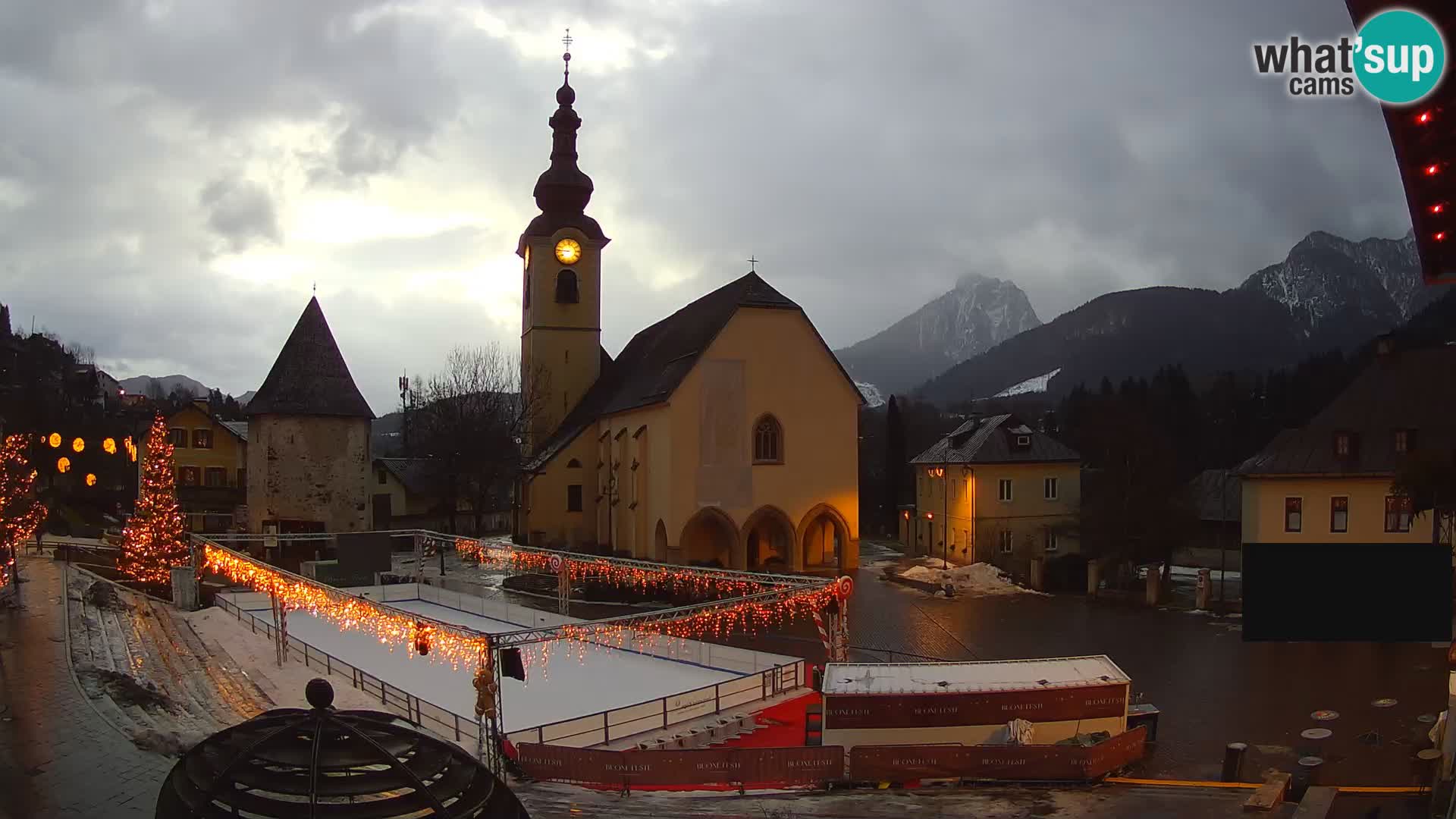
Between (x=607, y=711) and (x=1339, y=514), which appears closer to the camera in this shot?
(x=607, y=711)

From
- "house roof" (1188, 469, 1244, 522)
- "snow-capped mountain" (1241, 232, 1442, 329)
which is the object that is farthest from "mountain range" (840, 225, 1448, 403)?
"house roof" (1188, 469, 1244, 522)

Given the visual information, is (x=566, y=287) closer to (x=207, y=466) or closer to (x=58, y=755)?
(x=207, y=466)

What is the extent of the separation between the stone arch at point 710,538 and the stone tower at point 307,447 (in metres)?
13.4

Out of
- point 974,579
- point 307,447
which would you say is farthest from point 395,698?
point 307,447

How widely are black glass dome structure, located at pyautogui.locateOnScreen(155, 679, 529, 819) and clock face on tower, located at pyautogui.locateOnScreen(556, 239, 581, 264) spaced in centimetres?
4432

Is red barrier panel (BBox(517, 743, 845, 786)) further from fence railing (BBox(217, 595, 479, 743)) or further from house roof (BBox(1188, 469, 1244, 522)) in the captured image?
house roof (BBox(1188, 469, 1244, 522))

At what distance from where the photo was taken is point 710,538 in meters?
35.0

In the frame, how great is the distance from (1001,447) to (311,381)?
27585 mm

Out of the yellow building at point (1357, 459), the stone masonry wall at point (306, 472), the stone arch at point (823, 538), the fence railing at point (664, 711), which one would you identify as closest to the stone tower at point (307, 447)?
the stone masonry wall at point (306, 472)

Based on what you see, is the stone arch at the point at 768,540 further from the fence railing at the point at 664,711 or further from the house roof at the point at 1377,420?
the fence railing at the point at 664,711

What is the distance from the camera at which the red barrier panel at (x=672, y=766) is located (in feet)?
40.2

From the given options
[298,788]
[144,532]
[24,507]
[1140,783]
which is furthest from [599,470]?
[298,788]

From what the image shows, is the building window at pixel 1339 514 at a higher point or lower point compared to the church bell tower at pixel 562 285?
lower

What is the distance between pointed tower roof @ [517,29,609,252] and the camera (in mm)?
46812
